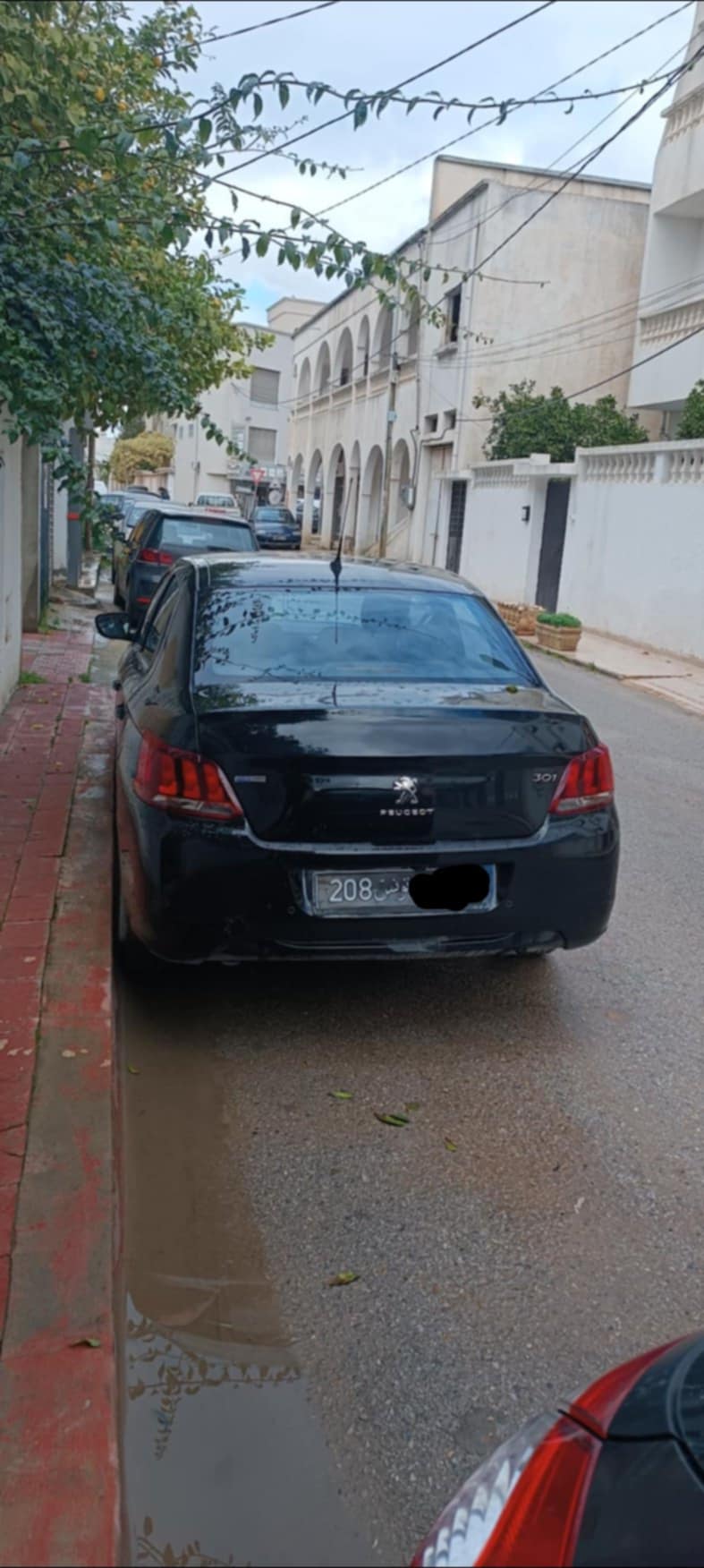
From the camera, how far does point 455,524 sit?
27.0 meters

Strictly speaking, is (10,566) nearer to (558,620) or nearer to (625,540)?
(558,620)

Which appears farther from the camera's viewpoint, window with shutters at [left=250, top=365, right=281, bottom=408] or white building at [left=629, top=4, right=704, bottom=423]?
window with shutters at [left=250, top=365, right=281, bottom=408]

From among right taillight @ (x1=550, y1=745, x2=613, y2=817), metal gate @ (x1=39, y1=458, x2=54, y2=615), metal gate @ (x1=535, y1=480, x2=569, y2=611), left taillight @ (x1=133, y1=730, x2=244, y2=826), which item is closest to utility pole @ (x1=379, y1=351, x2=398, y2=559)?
metal gate @ (x1=535, y1=480, x2=569, y2=611)

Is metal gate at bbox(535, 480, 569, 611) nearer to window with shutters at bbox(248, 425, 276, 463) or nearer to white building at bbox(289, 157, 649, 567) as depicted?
white building at bbox(289, 157, 649, 567)

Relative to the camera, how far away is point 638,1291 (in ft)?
9.08

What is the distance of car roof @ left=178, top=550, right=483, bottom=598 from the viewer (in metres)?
4.61

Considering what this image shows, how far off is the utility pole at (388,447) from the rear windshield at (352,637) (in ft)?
92.0

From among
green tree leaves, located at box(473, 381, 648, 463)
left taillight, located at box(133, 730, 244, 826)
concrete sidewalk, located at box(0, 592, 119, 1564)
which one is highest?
green tree leaves, located at box(473, 381, 648, 463)

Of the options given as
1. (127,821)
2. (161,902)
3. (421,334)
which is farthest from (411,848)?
(421,334)

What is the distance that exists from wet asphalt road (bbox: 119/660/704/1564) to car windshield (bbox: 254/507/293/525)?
34.6 meters

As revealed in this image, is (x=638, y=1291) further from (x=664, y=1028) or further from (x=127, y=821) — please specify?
(x=127, y=821)

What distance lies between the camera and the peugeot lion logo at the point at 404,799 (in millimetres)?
3555

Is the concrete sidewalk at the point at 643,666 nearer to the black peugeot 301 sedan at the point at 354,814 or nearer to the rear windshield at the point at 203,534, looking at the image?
the rear windshield at the point at 203,534

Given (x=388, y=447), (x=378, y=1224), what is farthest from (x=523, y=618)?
(x=388, y=447)
